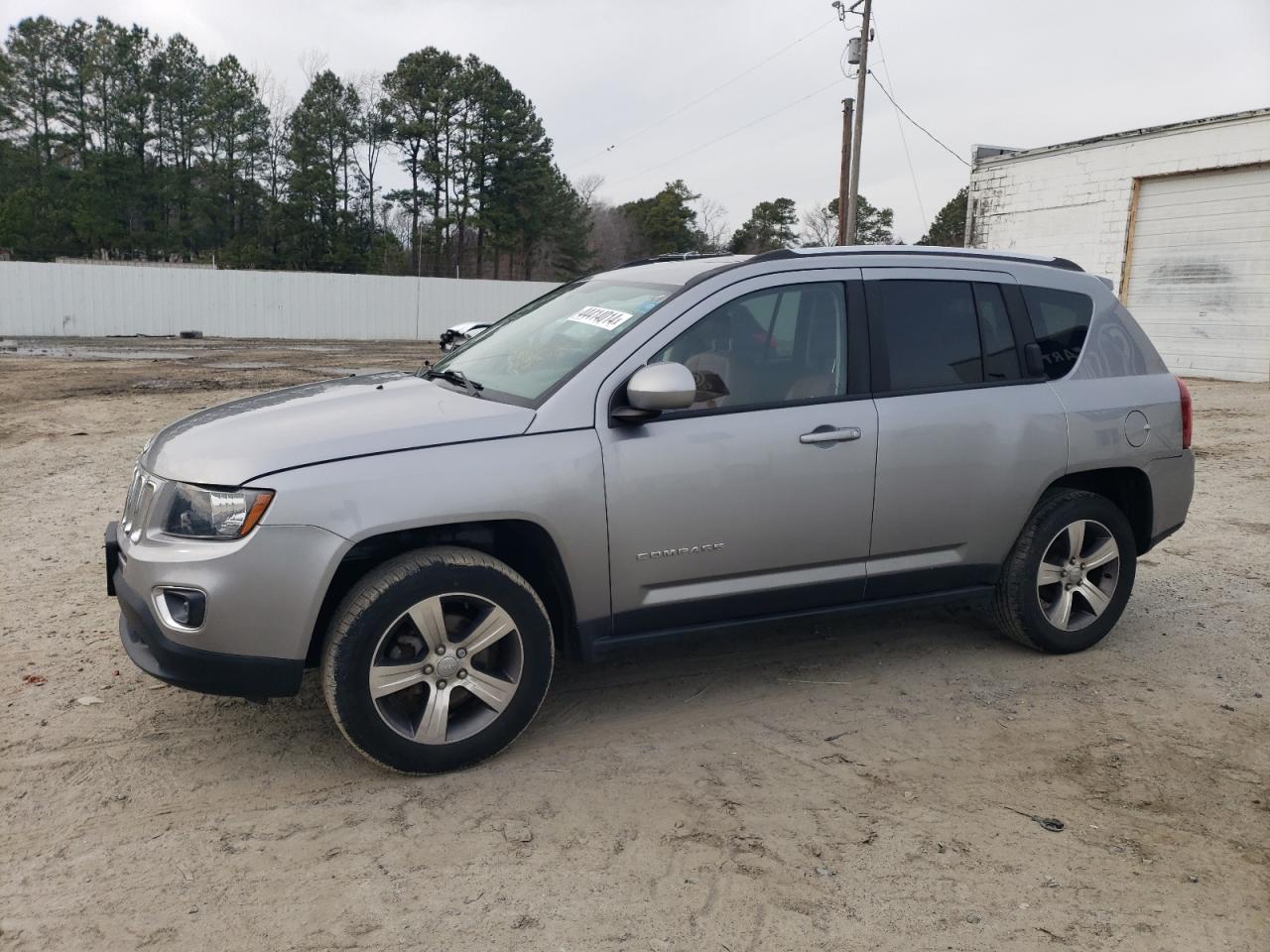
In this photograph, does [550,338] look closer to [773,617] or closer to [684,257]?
[684,257]

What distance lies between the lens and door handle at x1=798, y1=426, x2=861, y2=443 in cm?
406

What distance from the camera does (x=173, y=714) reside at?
13.5 feet

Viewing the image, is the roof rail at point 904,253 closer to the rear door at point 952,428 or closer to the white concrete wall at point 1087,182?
the rear door at point 952,428

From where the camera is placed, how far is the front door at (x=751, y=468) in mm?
3801

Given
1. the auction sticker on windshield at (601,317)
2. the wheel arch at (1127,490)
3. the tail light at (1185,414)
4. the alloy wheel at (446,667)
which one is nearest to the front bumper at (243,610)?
the alloy wheel at (446,667)

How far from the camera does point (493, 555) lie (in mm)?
3777

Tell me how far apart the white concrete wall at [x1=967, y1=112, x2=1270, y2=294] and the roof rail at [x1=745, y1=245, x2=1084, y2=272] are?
16.2 meters

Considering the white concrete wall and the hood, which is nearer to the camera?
the hood

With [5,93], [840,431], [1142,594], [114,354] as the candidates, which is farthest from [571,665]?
[5,93]

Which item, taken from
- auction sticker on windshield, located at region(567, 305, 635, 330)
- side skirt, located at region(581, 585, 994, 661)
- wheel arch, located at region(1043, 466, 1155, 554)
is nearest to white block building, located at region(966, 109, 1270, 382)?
wheel arch, located at region(1043, 466, 1155, 554)

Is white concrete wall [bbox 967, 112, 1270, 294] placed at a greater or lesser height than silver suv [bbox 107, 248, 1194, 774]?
greater

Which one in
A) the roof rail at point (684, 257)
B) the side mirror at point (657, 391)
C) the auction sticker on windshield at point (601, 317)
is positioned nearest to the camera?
the side mirror at point (657, 391)

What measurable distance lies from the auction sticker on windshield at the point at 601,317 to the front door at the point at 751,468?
0.24m

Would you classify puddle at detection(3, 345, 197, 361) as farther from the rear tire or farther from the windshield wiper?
the rear tire
